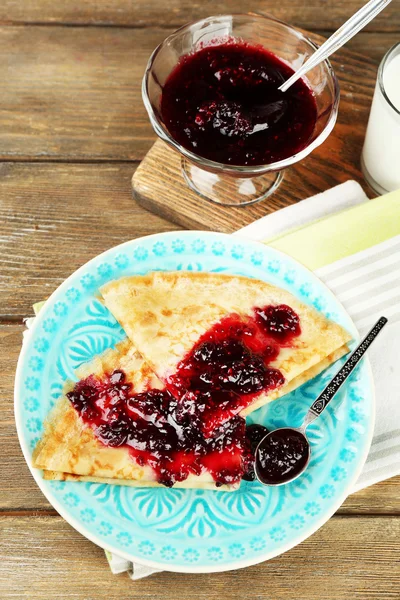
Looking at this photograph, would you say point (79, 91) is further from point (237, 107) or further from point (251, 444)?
point (251, 444)

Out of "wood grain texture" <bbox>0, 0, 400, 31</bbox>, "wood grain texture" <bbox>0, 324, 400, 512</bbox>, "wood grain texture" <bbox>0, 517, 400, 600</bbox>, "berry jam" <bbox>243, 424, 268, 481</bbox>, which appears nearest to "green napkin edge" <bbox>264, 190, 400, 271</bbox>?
"berry jam" <bbox>243, 424, 268, 481</bbox>

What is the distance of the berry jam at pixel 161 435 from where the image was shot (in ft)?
8.63

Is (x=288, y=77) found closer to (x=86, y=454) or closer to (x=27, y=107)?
(x=27, y=107)

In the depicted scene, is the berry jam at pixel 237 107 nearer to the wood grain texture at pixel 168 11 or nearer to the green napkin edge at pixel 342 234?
the green napkin edge at pixel 342 234

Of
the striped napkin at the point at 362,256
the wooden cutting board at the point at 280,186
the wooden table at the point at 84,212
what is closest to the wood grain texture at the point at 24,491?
the wooden table at the point at 84,212

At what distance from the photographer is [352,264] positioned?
10.5ft

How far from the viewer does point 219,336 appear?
112 inches

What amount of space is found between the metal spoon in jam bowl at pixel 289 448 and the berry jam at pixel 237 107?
3.42 ft

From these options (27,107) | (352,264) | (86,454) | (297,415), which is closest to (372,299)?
(352,264)

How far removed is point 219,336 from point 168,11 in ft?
7.61

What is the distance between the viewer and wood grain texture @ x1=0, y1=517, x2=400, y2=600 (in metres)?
2.72

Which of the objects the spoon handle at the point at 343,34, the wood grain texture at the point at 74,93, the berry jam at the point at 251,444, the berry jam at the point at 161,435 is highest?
the spoon handle at the point at 343,34

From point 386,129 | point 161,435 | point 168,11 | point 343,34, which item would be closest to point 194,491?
point 161,435

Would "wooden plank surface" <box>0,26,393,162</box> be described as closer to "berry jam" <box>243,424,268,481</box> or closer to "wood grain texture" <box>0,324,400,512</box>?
"wood grain texture" <box>0,324,400,512</box>
